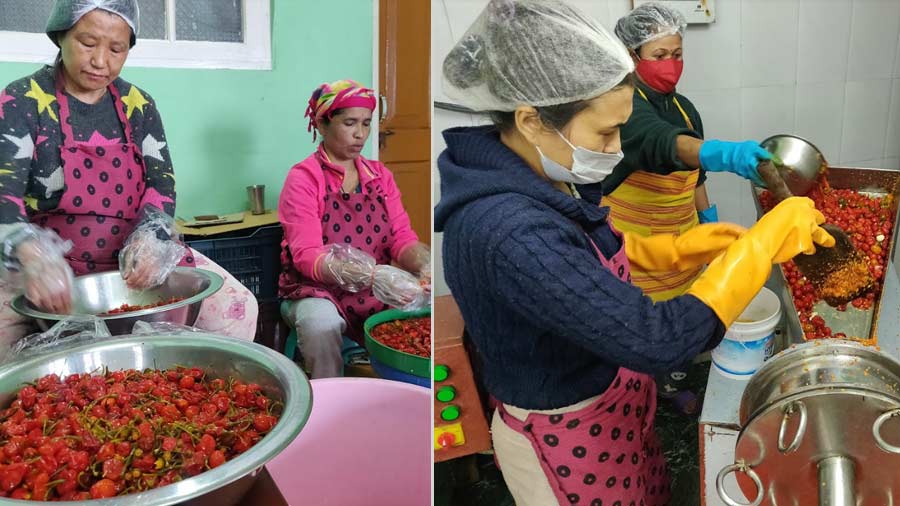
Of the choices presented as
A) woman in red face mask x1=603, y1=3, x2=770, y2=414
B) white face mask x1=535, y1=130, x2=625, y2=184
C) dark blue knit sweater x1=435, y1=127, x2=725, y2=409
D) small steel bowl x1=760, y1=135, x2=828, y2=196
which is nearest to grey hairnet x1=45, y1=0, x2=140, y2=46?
dark blue knit sweater x1=435, y1=127, x2=725, y2=409

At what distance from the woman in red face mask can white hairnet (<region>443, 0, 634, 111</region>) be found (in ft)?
1.25

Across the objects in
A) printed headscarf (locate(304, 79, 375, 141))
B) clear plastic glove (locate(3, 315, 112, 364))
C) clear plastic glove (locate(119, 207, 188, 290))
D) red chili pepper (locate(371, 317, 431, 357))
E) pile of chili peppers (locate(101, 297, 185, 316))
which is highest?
printed headscarf (locate(304, 79, 375, 141))

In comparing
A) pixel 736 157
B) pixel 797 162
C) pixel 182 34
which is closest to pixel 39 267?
pixel 182 34

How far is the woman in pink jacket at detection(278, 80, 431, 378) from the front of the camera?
3.07 ft

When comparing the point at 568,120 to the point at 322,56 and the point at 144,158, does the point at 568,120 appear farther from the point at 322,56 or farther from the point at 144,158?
the point at 144,158

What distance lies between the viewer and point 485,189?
766 millimetres

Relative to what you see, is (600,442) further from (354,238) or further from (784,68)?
(784,68)

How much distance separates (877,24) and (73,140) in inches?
59.5

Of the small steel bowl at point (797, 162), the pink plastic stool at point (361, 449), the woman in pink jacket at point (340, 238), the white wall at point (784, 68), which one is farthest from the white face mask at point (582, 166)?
the white wall at point (784, 68)

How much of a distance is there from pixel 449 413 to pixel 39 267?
63 cm

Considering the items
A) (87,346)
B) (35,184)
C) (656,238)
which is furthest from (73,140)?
(656,238)

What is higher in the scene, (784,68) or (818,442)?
(784,68)

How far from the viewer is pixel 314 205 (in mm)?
974

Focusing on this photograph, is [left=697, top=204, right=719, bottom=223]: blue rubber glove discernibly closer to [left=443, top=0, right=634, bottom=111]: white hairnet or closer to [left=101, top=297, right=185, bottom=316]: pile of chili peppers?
[left=443, top=0, right=634, bottom=111]: white hairnet
